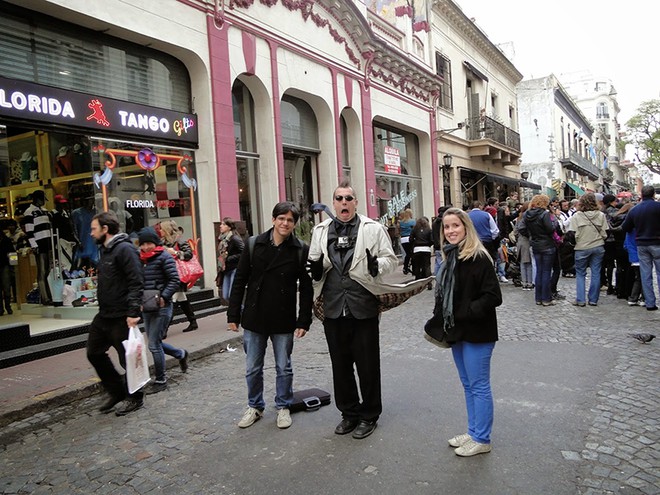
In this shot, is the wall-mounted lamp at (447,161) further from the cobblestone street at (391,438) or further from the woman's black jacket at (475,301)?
the woman's black jacket at (475,301)

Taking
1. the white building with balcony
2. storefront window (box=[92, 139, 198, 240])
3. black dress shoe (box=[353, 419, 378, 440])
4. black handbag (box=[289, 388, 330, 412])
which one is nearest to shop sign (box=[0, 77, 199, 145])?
storefront window (box=[92, 139, 198, 240])

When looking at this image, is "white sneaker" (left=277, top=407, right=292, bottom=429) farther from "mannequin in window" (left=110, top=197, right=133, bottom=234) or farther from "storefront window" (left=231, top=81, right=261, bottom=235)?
"storefront window" (left=231, top=81, right=261, bottom=235)

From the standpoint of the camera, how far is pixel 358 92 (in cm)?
1492

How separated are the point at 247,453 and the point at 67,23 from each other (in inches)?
298

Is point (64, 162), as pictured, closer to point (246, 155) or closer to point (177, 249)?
point (177, 249)

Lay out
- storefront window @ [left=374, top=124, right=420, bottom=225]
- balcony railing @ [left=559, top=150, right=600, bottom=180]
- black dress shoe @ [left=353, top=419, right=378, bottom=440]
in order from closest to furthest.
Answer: black dress shoe @ [left=353, top=419, right=378, bottom=440], storefront window @ [left=374, top=124, right=420, bottom=225], balcony railing @ [left=559, top=150, right=600, bottom=180]

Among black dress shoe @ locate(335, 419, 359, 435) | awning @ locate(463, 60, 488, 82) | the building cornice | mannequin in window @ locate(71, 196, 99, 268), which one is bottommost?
black dress shoe @ locate(335, 419, 359, 435)

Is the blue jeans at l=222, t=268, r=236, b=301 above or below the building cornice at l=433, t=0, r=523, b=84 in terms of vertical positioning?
below

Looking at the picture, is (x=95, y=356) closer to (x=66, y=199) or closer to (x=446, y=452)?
(x=446, y=452)

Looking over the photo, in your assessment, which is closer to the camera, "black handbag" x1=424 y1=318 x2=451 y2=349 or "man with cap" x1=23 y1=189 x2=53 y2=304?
"black handbag" x1=424 y1=318 x2=451 y2=349

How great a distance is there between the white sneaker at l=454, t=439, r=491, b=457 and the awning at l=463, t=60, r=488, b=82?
67.8ft

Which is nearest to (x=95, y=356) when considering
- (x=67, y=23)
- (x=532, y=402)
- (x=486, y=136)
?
(x=532, y=402)

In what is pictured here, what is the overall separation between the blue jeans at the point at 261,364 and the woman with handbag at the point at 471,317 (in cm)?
134

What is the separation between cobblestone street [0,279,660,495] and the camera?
123 inches
